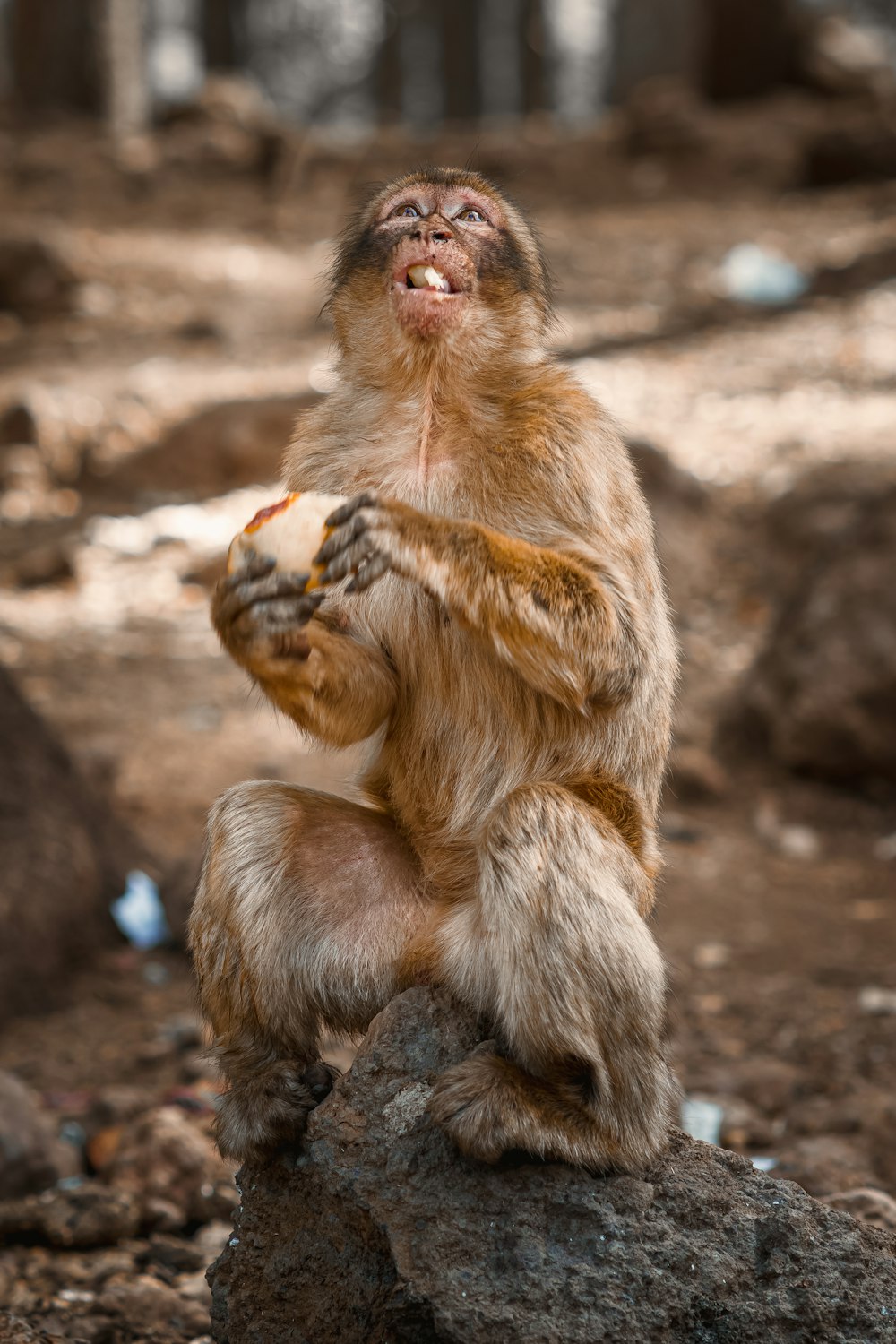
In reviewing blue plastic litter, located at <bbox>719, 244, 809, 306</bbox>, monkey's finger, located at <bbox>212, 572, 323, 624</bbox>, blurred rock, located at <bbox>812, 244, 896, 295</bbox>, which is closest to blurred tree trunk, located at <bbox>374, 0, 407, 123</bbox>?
blue plastic litter, located at <bbox>719, 244, 809, 306</bbox>

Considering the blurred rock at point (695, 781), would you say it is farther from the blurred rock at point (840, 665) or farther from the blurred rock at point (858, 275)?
the blurred rock at point (858, 275)

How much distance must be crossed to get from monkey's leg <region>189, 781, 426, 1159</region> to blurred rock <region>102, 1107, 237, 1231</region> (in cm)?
129

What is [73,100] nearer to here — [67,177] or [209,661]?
[67,177]

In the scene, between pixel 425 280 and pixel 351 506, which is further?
pixel 425 280

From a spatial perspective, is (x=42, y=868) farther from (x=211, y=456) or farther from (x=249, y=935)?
(x=211, y=456)

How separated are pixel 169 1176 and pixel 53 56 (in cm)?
1825

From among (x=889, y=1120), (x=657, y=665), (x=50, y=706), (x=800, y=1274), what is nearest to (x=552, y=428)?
(x=657, y=665)

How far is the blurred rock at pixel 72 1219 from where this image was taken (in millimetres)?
4281

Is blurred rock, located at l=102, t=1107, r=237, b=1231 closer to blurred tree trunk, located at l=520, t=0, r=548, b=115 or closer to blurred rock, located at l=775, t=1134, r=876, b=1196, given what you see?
blurred rock, located at l=775, t=1134, r=876, b=1196

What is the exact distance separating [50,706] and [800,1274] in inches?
242

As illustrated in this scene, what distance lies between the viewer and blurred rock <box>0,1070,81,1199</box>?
14.9ft

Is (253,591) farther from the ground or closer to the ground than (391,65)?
closer to the ground

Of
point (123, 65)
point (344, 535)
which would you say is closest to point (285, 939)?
point (344, 535)

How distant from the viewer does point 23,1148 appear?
4.57 m
